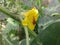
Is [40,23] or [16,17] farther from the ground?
[16,17]

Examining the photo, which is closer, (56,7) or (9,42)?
(9,42)

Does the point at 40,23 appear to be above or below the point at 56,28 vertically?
below

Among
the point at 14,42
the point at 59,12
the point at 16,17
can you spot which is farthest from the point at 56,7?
the point at 16,17

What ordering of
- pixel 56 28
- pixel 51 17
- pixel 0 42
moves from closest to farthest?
pixel 56 28 → pixel 0 42 → pixel 51 17

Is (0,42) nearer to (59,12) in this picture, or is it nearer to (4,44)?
(4,44)

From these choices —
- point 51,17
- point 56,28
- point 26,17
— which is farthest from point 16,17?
point 51,17

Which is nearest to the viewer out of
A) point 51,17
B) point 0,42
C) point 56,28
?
point 56,28

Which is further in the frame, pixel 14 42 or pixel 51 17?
pixel 51 17

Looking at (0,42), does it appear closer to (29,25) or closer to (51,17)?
(29,25)
